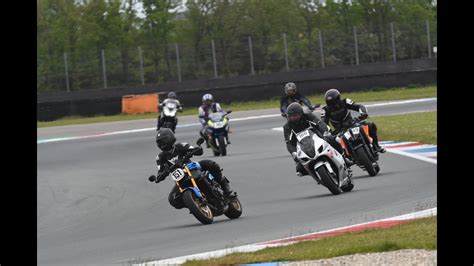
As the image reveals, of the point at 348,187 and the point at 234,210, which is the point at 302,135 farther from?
the point at 234,210

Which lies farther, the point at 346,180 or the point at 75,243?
the point at 346,180

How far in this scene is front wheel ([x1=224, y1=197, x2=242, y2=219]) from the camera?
40.8 feet

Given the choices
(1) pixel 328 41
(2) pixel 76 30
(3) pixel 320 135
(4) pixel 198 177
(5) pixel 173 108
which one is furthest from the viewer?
(2) pixel 76 30

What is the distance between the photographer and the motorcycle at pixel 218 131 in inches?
832

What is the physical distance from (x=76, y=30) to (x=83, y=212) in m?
31.2

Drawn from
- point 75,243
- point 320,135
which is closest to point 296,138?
point 320,135

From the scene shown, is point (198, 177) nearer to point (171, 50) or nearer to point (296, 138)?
point (296, 138)

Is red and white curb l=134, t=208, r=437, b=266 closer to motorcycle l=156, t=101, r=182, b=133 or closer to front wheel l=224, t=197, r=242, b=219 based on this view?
front wheel l=224, t=197, r=242, b=219

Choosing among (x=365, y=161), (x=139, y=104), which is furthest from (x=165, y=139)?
(x=139, y=104)

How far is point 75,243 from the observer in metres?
12.1

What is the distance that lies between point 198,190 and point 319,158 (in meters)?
2.12

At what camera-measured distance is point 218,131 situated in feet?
69.7

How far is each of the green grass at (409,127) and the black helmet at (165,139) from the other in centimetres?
990
